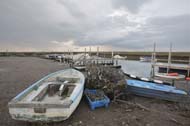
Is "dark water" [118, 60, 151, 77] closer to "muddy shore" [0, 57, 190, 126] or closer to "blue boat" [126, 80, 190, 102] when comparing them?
"blue boat" [126, 80, 190, 102]

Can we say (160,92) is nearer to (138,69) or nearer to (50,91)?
→ (50,91)

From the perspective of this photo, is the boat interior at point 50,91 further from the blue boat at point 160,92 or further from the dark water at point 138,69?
the dark water at point 138,69

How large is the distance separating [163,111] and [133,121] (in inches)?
53.6

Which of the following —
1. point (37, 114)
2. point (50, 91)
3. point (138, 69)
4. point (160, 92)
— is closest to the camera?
point (37, 114)

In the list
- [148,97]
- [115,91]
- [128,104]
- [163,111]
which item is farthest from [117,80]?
[163,111]

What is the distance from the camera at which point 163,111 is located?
13.4ft

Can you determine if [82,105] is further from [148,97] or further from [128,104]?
[148,97]

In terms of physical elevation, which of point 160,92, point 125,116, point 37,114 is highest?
point 37,114

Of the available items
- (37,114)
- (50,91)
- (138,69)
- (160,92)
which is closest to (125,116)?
(160,92)

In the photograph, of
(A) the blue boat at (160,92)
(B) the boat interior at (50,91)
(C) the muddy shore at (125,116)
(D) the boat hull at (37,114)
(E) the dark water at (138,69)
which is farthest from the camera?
(E) the dark water at (138,69)

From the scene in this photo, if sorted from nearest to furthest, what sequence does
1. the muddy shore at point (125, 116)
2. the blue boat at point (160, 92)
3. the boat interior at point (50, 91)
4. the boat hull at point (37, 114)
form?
the boat hull at point (37, 114)
the muddy shore at point (125, 116)
the boat interior at point (50, 91)
the blue boat at point (160, 92)

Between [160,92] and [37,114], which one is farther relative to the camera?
[160,92]

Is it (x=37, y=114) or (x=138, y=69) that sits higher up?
(x=37, y=114)

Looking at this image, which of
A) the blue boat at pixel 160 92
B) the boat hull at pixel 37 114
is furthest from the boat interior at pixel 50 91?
the blue boat at pixel 160 92
